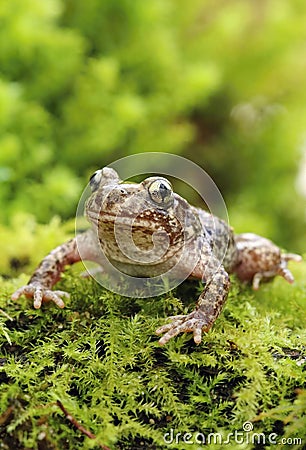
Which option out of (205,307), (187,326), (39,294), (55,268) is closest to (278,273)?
(205,307)

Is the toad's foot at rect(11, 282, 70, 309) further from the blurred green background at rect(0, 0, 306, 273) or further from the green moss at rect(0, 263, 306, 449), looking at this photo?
the blurred green background at rect(0, 0, 306, 273)

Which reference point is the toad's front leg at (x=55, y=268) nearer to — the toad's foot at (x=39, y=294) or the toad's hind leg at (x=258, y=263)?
the toad's foot at (x=39, y=294)

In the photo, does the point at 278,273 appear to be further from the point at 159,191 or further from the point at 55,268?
the point at 55,268

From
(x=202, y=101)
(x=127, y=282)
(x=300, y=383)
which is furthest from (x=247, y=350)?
(x=202, y=101)

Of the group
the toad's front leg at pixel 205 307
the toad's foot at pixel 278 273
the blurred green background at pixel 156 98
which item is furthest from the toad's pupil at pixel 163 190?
the blurred green background at pixel 156 98

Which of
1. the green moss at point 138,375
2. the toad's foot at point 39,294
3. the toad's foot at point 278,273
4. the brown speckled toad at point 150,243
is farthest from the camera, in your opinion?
the toad's foot at point 278,273

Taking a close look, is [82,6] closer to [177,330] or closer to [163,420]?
[177,330]

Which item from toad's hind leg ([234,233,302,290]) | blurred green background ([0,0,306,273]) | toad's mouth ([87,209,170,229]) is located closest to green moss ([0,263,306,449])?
toad's mouth ([87,209,170,229])
